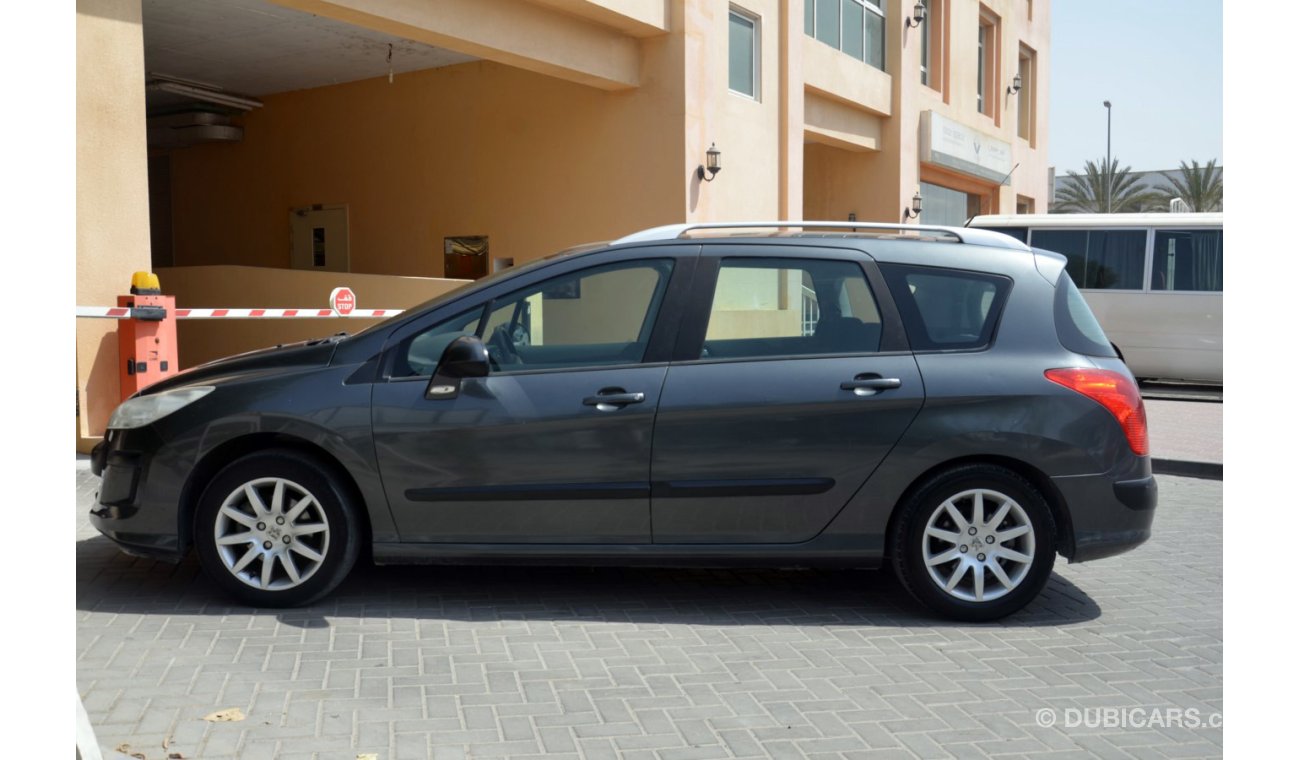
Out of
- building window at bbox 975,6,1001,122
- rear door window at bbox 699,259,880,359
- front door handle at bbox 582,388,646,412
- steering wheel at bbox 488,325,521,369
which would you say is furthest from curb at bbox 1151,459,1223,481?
building window at bbox 975,6,1001,122

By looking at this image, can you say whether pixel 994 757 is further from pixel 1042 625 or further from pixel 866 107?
pixel 866 107

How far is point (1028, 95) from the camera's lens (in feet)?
110

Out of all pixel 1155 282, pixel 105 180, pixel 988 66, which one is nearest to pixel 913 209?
pixel 1155 282

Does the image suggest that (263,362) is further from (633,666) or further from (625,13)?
(625,13)

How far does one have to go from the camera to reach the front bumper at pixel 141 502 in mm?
5297

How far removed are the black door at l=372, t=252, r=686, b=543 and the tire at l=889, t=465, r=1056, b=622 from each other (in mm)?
1237

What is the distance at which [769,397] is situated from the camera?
524 cm

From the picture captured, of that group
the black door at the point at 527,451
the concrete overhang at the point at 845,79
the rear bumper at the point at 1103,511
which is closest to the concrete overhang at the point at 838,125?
the concrete overhang at the point at 845,79

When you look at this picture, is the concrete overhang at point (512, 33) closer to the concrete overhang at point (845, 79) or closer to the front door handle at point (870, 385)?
the concrete overhang at point (845, 79)

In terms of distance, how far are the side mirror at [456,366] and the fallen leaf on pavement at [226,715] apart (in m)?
1.67

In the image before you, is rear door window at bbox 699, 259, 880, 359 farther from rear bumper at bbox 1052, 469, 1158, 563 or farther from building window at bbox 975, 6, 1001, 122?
building window at bbox 975, 6, 1001, 122

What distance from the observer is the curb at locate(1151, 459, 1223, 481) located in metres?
9.62
